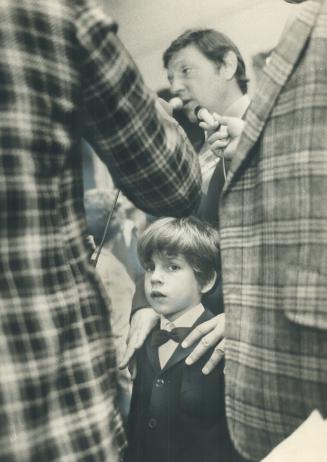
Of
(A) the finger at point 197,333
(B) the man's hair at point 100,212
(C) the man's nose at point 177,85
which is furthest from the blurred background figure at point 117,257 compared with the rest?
(C) the man's nose at point 177,85

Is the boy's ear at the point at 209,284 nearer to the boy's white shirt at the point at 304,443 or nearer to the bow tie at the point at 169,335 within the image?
the bow tie at the point at 169,335

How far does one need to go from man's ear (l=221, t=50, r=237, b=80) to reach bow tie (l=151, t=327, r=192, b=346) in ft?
1.68

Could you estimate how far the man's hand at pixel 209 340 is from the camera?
986 mm

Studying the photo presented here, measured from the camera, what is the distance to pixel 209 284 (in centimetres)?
100

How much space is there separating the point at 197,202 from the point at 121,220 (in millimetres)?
196

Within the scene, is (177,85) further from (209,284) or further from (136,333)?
(136,333)

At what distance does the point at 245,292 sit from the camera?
958mm

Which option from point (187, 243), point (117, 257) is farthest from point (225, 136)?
point (117, 257)

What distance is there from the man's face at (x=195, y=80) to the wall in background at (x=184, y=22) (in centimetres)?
3

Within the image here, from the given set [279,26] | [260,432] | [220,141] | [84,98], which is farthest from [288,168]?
[260,432]

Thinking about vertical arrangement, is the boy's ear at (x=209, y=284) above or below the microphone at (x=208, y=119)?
below

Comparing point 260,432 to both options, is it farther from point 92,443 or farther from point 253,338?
point 92,443

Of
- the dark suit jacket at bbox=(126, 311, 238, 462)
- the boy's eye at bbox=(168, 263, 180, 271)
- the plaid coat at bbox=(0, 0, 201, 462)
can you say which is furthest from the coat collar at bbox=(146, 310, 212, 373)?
the plaid coat at bbox=(0, 0, 201, 462)

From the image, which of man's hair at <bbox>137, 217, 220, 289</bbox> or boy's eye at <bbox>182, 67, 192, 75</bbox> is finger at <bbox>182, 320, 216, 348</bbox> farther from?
boy's eye at <bbox>182, 67, 192, 75</bbox>
